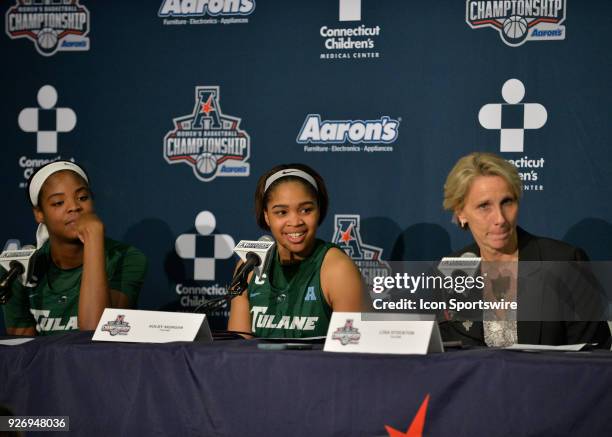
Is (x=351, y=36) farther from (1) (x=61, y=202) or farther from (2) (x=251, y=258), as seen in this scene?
(2) (x=251, y=258)

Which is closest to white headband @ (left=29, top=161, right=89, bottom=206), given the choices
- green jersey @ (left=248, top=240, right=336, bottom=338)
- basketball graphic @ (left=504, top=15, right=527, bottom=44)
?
green jersey @ (left=248, top=240, right=336, bottom=338)

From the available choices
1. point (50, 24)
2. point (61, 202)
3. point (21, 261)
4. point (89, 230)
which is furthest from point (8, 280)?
point (50, 24)

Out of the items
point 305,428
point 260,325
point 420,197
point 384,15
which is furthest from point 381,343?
point 384,15

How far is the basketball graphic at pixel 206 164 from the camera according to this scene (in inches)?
151

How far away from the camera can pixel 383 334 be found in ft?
6.50

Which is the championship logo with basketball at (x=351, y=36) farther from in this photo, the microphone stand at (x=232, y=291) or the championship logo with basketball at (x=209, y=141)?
the microphone stand at (x=232, y=291)

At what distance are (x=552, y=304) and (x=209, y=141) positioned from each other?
1.84 m

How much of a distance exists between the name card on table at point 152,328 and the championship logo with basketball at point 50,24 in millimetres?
2140

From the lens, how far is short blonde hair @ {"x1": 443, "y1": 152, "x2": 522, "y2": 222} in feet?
9.33

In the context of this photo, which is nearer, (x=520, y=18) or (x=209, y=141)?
(x=520, y=18)

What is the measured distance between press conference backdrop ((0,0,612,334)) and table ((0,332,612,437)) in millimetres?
1635

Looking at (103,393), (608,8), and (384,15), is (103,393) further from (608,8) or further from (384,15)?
(608,8)

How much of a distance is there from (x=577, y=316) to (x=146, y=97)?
2.27m

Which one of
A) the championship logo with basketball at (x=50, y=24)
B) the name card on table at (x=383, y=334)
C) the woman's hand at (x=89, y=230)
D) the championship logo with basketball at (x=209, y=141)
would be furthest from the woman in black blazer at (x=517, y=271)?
the championship logo with basketball at (x=50, y=24)
